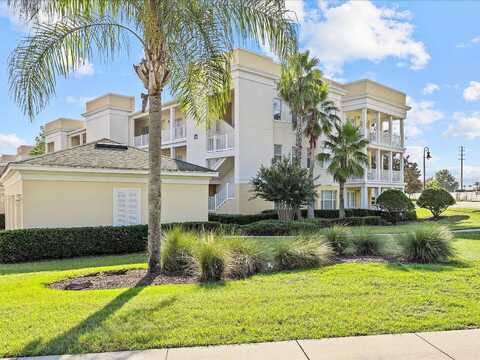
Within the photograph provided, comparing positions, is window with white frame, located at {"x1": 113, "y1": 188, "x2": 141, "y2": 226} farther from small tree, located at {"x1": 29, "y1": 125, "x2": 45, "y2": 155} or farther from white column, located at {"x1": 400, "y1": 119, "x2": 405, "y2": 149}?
small tree, located at {"x1": 29, "y1": 125, "x2": 45, "y2": 155}

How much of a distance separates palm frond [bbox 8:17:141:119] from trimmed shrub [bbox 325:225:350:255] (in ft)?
26.7

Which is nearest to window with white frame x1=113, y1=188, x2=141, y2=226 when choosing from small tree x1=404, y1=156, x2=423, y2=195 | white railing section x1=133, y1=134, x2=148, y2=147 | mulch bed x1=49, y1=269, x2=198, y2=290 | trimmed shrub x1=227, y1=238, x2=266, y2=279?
mulch bed x1=49, y1=269, x2=198, y2=290

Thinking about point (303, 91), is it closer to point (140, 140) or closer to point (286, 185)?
point (286, 185)

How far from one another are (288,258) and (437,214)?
25.5 metres

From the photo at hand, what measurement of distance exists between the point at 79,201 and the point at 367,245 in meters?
11.2

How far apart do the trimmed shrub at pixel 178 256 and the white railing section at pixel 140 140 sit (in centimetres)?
2676

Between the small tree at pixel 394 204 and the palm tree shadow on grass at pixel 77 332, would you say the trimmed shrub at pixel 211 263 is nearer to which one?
the palm tree shadow on grass at pixel 77 332

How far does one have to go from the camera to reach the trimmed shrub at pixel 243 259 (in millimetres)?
8773

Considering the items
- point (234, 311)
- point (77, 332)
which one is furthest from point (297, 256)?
point (77, 332)

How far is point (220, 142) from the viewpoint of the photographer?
27.5 m

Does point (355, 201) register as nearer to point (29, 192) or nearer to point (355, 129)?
point (355, 129)

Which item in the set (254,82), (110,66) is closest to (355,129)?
(254,82)

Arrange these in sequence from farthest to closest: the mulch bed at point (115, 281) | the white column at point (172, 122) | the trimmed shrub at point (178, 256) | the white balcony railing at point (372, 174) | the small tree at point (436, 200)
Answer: the white balcony railing at point (372, 174), the white column at point (172, 122), the small tree at point (436, 200), the trimmed shrub at point (178, 256), the mulch bed at point (115, 281)

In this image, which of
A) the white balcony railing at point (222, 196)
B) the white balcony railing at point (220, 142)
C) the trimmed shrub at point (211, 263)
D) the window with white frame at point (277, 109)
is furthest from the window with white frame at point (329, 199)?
the trimmed shrub at point (211, 263)
